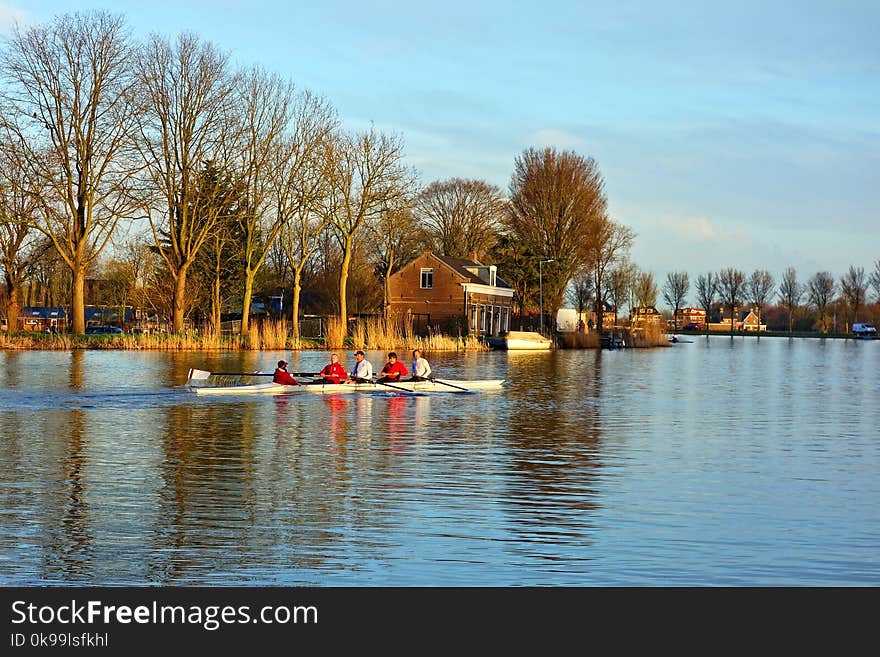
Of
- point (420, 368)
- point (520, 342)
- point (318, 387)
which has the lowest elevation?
point (318, 387)

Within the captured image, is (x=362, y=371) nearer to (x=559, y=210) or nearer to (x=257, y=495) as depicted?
(x=257, y=495)

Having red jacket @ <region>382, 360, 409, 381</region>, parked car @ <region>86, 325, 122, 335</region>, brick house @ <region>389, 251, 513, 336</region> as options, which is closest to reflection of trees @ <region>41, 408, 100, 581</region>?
red jacket @ <region>382, 360, 409, 381</region>

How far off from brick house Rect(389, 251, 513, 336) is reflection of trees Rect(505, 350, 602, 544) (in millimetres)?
44142

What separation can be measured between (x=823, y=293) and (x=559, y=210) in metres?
87.8

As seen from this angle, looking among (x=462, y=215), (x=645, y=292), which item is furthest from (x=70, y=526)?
(x=645, y=292)

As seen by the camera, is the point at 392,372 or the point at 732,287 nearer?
the point at 392,372

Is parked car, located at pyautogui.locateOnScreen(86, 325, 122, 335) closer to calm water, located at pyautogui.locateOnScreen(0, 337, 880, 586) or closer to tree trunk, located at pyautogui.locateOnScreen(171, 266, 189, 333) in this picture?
tree trunk, located at pyautogui.locateOnScreen(171, 266, 189, 333)

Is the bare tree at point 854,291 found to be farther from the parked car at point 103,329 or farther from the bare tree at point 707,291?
the parked car at point 103,329

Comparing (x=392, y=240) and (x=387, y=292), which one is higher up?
(x=392, y=240)

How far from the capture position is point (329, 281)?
89.2 metres

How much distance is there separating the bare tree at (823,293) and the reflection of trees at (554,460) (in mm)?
130742

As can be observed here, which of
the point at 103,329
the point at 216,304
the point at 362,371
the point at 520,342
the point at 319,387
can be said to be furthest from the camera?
the point at 520,342

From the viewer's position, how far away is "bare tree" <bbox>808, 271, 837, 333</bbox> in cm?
15600

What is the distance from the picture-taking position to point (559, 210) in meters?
84.6
